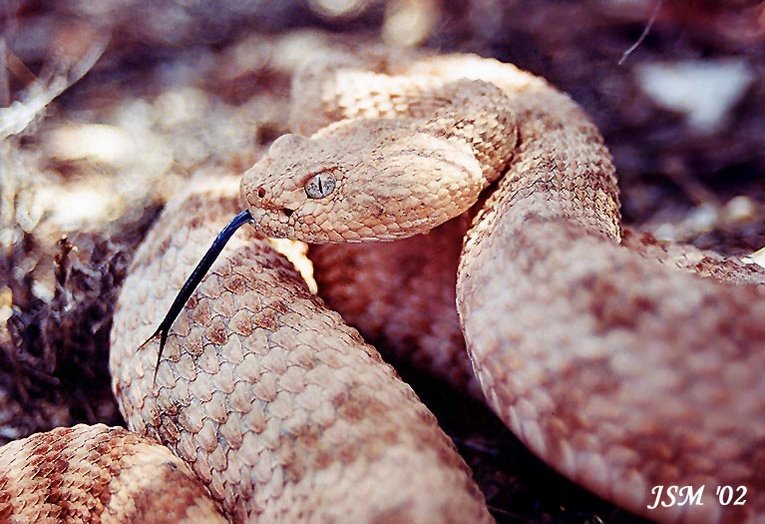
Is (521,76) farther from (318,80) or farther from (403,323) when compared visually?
(403,323)

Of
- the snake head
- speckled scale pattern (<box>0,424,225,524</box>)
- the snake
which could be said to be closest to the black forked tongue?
the snake

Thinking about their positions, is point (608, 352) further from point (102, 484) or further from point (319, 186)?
point (102, 484)

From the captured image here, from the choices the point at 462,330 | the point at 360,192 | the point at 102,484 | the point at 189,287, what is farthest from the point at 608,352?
the point at 102,484

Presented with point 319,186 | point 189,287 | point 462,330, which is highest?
point 319,186

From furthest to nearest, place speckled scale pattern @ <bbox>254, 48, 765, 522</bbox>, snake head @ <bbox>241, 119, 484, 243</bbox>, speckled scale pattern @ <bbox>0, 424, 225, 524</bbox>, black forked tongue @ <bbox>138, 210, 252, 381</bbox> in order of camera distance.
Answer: snake head @ <bbox>241, 119, 484, 243</bbox> → black forked tongue @ <bbox>138, 210, 252, 381</bbox> → speckled scale pattern @ <bbox>0, 424, 225, 524</bbox> → speckled scale pattern @ <bbox>254, 48, 765, 522</bbox>

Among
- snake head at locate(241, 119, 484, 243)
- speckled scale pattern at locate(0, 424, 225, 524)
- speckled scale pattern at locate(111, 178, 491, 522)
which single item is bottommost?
speckled scale pattern at locate(0, 424, 225, 524)

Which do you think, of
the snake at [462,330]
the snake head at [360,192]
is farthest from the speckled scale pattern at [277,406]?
the snake head at [360,192]

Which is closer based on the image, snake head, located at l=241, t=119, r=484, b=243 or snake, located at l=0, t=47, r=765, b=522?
snake, located at l=0, t=47, r=765, b=522

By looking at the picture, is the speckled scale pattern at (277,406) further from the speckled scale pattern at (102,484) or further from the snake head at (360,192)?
the snake head at (360,192)

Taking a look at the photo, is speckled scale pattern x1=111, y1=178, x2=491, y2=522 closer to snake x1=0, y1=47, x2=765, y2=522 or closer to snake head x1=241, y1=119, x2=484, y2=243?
snake x1=0, y1=47, x2=765, y2=522
